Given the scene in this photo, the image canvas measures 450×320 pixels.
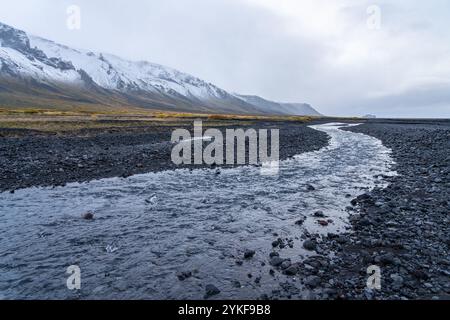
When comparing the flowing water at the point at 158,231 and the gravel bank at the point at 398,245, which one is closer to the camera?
the gravel bank at the point at 398,245

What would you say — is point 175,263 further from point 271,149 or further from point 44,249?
point 271,149

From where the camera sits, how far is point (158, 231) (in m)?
11.9

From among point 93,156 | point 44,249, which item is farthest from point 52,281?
point 93,156

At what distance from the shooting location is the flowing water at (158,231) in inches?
331

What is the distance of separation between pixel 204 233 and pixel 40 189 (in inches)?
416

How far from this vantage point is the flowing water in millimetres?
8414

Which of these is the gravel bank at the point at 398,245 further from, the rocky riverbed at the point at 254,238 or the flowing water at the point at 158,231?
the flowing water at the point at 158,231

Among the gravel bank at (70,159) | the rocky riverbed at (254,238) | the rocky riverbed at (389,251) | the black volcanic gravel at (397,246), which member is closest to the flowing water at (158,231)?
the rocky riverbed at (254,238)

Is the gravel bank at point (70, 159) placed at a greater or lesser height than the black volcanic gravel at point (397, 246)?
greater

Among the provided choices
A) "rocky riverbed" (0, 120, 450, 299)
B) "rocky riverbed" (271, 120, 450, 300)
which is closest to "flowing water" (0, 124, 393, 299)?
"rocky riverbed" (0, 120, 450, 299)

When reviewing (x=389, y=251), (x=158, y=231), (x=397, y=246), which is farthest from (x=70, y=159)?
(x=397, y=246)

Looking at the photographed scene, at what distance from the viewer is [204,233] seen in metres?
11.8

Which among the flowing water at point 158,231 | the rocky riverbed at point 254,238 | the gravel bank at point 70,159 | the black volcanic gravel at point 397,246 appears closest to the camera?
the black volcanic gravel at point 397,246

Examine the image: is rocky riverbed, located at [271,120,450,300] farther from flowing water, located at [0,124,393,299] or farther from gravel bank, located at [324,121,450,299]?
flowing water, located at [0,124,393,299]
